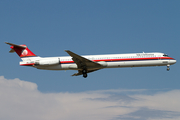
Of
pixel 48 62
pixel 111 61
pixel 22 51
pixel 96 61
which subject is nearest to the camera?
pixel 48 62

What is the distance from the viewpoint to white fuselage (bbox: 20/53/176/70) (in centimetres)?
3622

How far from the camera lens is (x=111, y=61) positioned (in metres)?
36.2

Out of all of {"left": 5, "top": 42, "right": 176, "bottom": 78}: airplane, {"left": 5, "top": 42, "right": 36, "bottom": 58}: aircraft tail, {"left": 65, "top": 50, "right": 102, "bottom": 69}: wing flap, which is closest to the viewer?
{"left": 65, "top": 50, "right": 102, "bottom": 69}: wing flap

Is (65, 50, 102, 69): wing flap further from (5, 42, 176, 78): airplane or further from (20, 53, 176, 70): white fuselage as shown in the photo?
(20, 53, 176, 70): white fuselage

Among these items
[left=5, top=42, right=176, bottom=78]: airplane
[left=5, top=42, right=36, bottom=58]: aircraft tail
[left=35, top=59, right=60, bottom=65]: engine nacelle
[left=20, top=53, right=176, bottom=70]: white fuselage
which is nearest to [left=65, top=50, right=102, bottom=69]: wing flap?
[left=5, top=42, right=176, bottom=78]: airplane

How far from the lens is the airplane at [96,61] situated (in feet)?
118

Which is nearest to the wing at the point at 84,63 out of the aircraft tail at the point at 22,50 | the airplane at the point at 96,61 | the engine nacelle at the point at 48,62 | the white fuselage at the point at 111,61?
the airplane at the point at 96,61

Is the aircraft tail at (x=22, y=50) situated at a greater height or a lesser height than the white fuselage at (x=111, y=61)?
greater

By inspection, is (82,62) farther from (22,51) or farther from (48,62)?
(22,51)

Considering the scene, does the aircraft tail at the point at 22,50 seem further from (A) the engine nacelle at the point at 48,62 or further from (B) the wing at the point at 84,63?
(B) the wing at the point at 84,63

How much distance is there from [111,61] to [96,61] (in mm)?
2321

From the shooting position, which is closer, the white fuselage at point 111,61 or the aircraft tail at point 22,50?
the white fuselage at point 111,61

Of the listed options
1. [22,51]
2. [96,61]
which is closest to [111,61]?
[96,61]

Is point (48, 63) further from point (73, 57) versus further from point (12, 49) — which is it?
point (12, 49)
